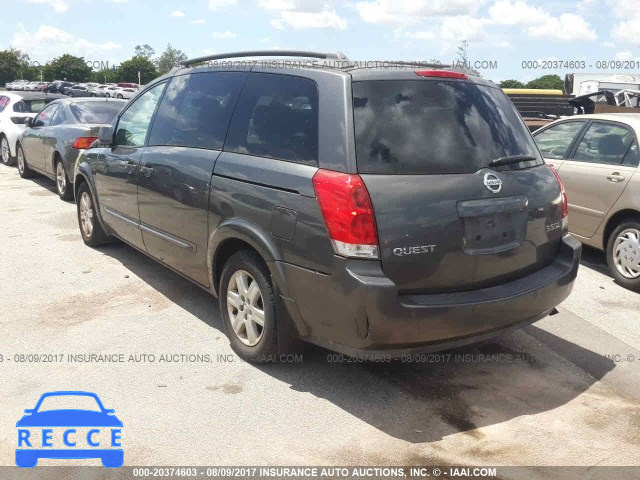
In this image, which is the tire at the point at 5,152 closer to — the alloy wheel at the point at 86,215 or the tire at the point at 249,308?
the alloy wheel at the point at 86,215

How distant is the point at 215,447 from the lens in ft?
10.9

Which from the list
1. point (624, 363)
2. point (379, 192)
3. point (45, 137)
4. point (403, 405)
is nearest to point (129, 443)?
point (403, 405)

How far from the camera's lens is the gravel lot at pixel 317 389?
10.9ft

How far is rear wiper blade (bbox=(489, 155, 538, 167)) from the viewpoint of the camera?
382cm

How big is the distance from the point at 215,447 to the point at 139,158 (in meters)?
2.84

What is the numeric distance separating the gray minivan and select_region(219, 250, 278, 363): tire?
0.04 ft

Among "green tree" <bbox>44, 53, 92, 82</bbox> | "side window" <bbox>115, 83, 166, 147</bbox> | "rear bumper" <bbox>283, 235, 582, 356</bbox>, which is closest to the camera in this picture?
"rear bumper" <bbox>283, 235, 582, 356</bbox>

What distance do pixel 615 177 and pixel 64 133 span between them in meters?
7.41

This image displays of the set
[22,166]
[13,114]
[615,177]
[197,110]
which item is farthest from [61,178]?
[615,177]

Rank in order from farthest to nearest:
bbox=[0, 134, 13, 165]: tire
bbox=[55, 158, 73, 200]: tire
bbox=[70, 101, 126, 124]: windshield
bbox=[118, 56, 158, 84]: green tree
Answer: bbox=[118, 56, 158, 84]: green tree, bbox=[0, 134, 13, 165]: tire, bbox=[70, 101, 126, 124]: windshield, bbox=[55, 158, 73, 200]: tire

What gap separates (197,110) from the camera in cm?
483

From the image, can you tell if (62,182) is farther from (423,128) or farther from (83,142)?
(423,128)

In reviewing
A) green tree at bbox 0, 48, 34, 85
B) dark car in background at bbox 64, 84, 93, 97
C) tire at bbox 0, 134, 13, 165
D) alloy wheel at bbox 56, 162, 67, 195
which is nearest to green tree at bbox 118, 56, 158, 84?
green tree at bbox 0, 48, 34, 85

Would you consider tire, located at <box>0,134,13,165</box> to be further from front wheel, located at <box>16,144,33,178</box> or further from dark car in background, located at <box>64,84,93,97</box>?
dark car in background, located at <box>64,84,93,97</box>
